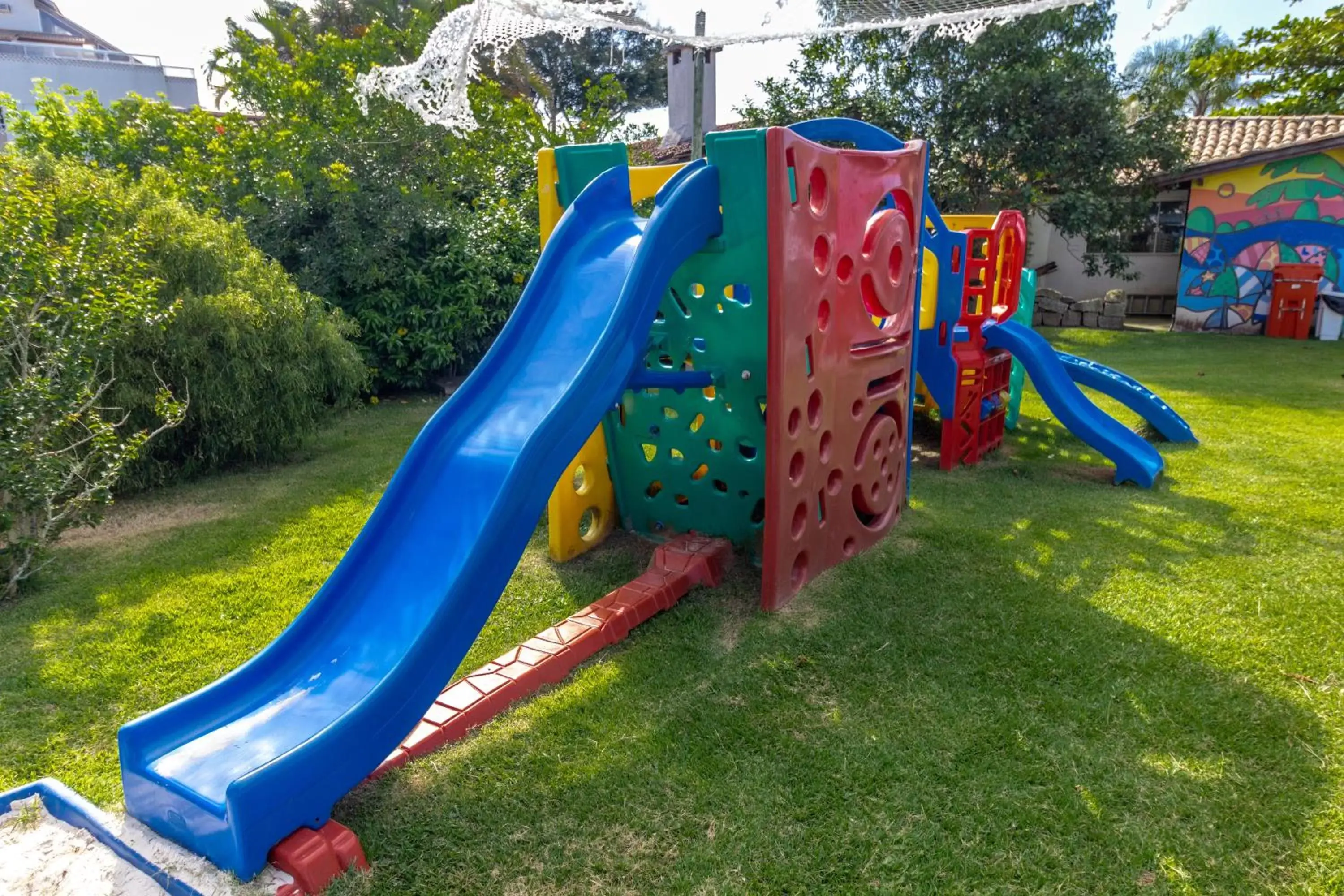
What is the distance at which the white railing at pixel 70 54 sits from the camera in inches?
1002

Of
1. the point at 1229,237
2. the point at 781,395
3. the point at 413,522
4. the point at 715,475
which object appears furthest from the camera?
the point at 1229,237

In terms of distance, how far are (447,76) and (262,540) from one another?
3.68 m

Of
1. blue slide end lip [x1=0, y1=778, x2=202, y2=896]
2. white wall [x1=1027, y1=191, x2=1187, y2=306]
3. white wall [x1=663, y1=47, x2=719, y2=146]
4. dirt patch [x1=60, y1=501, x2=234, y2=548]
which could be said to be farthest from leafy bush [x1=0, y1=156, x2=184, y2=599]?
white wall [x1=1027, y1=191, x2=1187, y2=306]

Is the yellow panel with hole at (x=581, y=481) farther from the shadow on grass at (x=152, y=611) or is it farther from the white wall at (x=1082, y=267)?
the white wall at (x=1082, y=267)

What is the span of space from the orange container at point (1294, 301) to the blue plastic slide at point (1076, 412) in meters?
9.87

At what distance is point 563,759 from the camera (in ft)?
9.94

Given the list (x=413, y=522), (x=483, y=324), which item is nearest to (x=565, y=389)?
(x=413, y=522)

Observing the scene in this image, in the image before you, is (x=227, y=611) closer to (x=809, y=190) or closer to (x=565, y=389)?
(x=565, y=389)

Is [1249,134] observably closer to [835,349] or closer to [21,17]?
[835,349]

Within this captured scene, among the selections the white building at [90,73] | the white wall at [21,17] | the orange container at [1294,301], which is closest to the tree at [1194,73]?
the orange container at [1294,301]

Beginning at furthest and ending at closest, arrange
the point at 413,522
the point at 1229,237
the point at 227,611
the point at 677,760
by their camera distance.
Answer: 1. the point at 1229,237
2. the point at 227,611
3. the point at 413,522
4. the point at 677,760

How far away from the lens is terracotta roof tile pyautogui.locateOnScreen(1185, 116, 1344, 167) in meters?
14.3

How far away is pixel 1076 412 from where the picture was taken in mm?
6188

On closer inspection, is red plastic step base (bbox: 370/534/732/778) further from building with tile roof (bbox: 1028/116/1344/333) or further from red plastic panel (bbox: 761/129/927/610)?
building with tile roof (bbox: 1028/116/1344/333)
